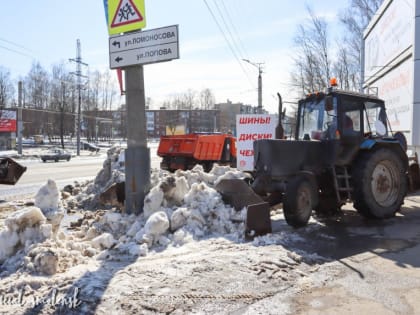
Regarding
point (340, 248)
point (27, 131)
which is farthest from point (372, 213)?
point (27, 131)

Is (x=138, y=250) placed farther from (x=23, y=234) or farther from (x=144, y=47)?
(x=144, y=47)

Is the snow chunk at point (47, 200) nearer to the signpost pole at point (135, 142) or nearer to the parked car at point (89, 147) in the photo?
the signpost pole at point (135, 142)

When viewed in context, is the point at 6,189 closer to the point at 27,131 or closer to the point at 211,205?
the point at 211,205

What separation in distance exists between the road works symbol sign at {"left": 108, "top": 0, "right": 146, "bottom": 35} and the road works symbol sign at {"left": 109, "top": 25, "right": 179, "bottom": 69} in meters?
0.11

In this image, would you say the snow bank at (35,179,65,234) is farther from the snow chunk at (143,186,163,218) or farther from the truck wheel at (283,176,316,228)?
the truck wheel at (283,176,316,228)

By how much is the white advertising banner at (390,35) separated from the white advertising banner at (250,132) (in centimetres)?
556

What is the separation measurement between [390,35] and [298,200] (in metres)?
11.7

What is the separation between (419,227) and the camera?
704 centimetres

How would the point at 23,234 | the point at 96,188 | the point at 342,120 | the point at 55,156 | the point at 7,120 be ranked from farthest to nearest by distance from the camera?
the point at 7,120 → the point at 55,156 → the point at 96,188 → the point at 342,120 → the point at 23,234

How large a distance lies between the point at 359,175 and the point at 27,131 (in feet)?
253

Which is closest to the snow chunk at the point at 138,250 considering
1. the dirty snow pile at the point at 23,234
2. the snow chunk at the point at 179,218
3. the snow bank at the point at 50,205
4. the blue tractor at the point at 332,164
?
the snow chunk at the point at 179,218

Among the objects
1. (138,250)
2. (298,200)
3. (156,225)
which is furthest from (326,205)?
(138,250)

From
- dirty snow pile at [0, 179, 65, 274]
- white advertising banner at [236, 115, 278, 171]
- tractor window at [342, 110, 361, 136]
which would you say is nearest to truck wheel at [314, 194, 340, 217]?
tractor window at [342, 110, 361, 136]

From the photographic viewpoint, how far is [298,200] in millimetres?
6523
